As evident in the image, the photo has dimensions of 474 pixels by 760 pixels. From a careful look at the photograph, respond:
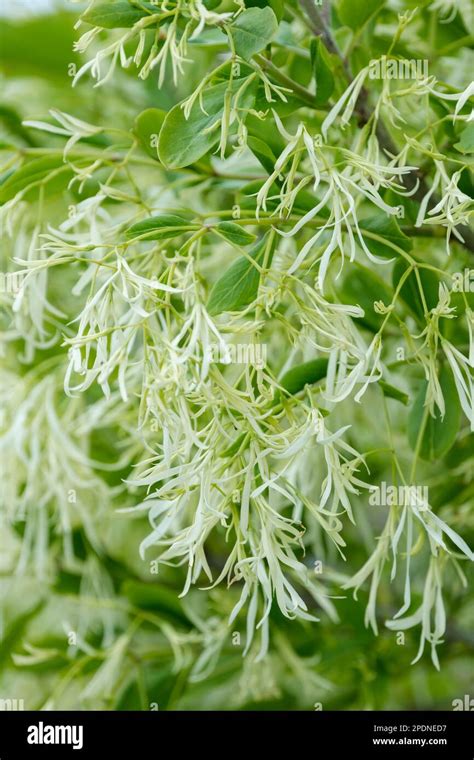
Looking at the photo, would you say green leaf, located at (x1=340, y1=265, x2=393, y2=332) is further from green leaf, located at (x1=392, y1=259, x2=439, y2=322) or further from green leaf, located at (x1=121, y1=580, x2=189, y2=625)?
green leaf, located at (x1=121, y1=580, x2=189, y2=625)

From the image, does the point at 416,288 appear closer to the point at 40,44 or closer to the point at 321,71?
the point at 321,71

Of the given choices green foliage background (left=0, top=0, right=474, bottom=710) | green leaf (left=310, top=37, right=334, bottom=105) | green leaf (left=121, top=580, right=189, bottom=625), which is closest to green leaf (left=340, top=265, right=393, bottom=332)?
green foliage background (left=0, top=0, right=474, bottom=710)

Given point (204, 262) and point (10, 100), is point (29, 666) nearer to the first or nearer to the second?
point (204, 262)

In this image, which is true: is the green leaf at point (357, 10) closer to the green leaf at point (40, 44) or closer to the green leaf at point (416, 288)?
the green leaf at point (416, 288)

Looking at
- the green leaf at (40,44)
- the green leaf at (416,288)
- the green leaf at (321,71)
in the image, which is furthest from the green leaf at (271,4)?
the green leaf at (40,44)

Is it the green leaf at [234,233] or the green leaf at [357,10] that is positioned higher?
the green leaf at [357,10]
